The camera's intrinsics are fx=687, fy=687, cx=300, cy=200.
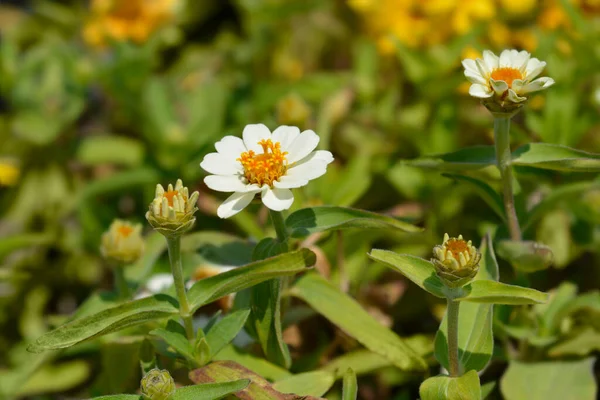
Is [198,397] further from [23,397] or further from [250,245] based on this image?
[23,397]

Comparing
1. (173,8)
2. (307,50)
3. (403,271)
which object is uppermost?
(173,8)

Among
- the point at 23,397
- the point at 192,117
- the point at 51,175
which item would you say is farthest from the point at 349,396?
the point at 51,175

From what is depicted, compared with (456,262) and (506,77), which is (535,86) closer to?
(506,77)

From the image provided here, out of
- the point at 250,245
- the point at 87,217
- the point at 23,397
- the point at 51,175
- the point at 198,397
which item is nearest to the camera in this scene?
the point at 198,397

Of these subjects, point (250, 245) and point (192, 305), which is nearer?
point (192, 305)

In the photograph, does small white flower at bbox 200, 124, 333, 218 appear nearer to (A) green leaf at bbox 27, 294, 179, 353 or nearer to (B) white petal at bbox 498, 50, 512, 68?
(A) green leaf at bbox 27, 294, 179, 353

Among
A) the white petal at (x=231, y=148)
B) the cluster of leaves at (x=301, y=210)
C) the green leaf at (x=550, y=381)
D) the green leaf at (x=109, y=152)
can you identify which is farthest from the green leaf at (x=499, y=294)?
the green leaf at (x=109, y=152)

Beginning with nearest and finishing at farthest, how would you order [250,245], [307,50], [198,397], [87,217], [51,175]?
1. [198,397]
2. [250,245]
3. [87,217]
4. [51,175]
5. [307,50]

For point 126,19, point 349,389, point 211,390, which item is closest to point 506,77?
point 349,389

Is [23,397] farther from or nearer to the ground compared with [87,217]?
nearer to the ground
